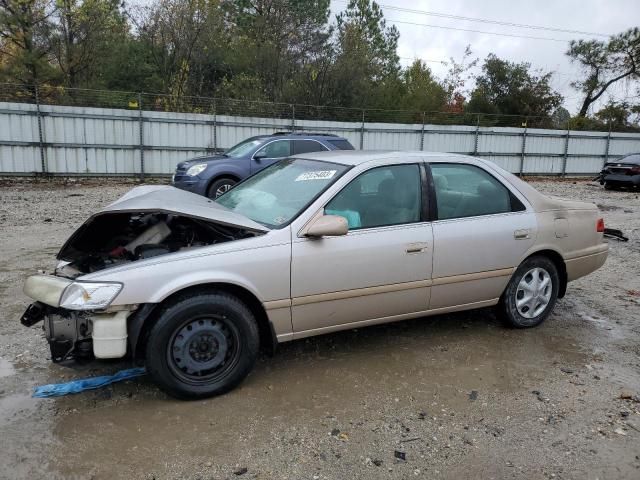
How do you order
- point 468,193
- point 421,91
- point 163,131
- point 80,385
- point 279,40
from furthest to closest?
point 421,91 → point 279,40 → point 163,131 → point 468,193 → point 80,385

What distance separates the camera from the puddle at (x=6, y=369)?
3.68 m

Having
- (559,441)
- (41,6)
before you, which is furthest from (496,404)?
(41,6)

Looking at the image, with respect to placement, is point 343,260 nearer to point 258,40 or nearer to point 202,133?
point 202,133

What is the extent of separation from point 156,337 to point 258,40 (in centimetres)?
2401

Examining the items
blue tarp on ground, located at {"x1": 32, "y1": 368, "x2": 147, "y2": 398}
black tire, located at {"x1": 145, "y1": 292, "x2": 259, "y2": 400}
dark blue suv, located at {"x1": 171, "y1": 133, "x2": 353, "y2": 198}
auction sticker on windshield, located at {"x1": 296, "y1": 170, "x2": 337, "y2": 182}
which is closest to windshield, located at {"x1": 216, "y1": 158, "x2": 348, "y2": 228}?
auction sticker on windshield, located at {"x1": 296, "y1": 170, "x2": 337, "y2": 182}

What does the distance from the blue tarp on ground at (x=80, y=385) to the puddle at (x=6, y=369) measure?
343mm

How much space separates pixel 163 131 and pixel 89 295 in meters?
14.5

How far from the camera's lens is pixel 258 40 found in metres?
24.9

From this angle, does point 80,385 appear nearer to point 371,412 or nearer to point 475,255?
point 371,412

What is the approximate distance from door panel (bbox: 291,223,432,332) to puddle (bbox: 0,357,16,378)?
2.03 meters

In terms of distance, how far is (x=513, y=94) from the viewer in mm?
31000

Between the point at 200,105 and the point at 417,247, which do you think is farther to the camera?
the point at 200,105

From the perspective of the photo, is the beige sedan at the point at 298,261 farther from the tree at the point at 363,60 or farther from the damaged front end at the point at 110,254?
the tree at the point at 363,60

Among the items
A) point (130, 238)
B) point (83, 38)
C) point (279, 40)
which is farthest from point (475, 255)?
point (279, 40)
